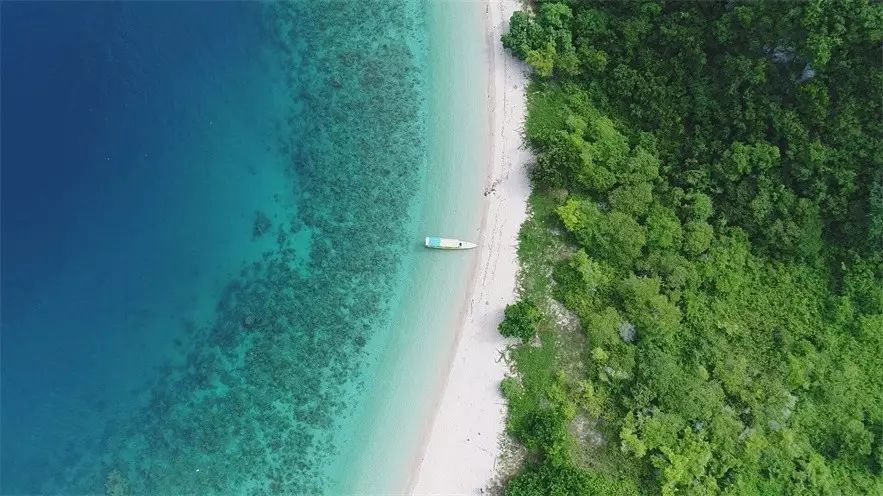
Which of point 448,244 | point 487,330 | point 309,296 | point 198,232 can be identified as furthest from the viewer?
point 198,232

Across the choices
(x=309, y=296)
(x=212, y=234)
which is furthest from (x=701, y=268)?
(x=212, y=234)

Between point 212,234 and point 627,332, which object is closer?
point 627,332

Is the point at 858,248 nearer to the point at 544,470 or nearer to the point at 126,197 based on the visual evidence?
the point at 544,470

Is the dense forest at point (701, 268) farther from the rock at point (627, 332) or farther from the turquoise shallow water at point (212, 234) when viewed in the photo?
the turquoise shallow water at point (212, 234)

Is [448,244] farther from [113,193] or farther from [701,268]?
[113,193]

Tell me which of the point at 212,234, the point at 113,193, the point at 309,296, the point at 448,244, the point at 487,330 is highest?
the point at 113,193

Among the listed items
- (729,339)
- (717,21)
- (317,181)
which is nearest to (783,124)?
(717,21)
